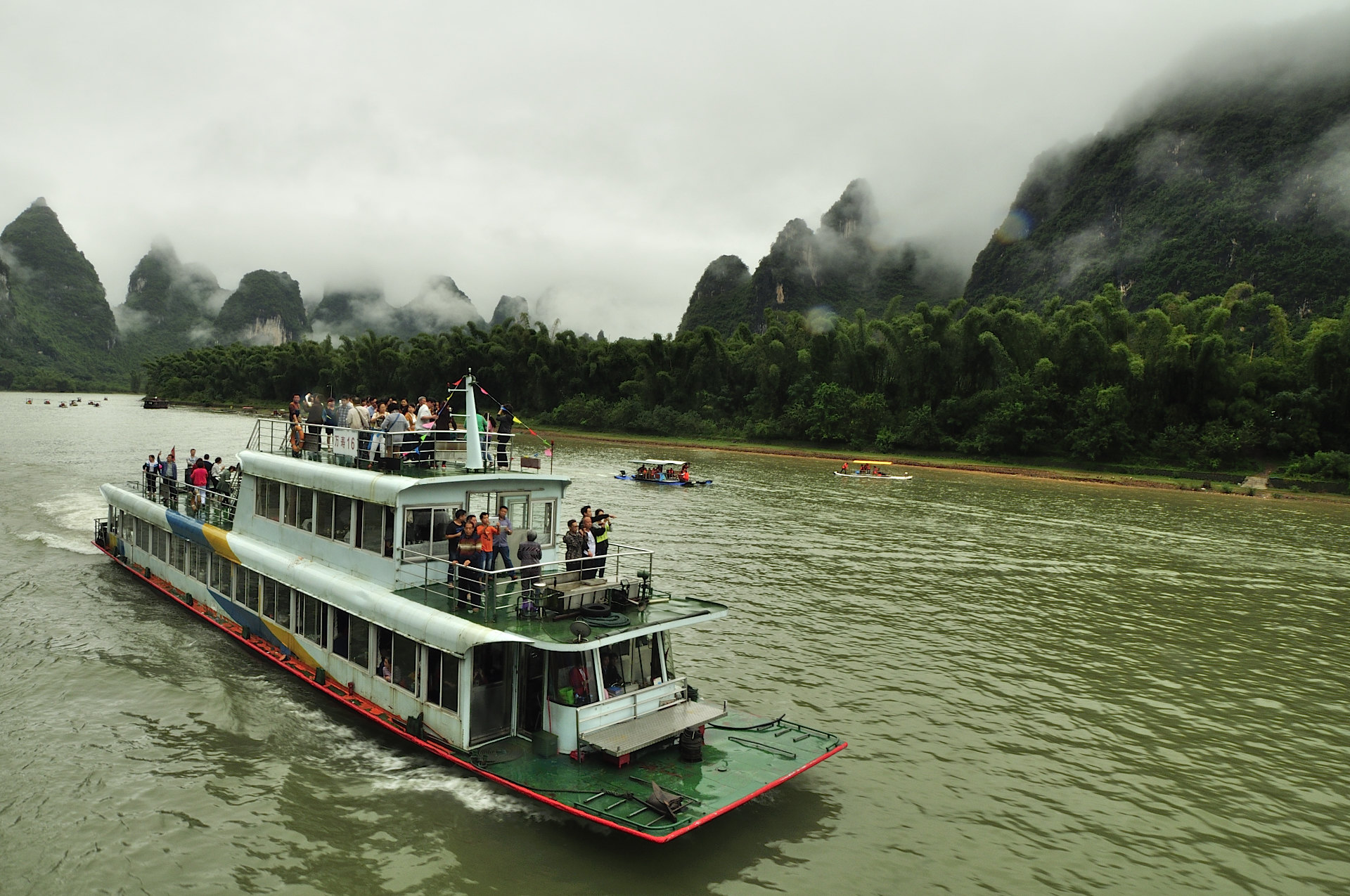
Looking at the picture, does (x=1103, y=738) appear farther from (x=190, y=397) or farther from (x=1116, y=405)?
(x=190, y=397)

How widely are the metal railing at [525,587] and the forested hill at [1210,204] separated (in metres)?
114

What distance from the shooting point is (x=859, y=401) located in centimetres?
7894

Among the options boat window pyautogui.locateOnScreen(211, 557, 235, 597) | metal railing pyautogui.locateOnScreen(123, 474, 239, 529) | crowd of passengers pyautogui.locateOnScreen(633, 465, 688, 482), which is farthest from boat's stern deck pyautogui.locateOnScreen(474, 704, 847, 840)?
crowd of passengers pyautogui.locateOnScreen(633, 465, 688, 482)

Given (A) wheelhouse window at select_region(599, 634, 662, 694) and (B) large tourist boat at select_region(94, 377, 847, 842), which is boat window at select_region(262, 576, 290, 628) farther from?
(A) wheelhouse window at select_region(599, 634, 662, 694)

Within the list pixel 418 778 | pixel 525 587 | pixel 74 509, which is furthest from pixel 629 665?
pixel 74 509

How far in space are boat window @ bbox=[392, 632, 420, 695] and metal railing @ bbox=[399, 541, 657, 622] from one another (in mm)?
773

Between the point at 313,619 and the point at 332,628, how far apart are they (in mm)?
906

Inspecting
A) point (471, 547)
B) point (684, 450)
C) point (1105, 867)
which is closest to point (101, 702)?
point (471, 547)

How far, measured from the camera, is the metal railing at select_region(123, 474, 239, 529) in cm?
2009

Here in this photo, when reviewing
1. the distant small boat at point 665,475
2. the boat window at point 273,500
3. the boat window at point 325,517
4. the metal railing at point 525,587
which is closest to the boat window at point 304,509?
the boat window at point 325,517

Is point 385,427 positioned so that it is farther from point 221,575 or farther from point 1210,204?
point 1210,204

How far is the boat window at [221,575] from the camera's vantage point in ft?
63.5

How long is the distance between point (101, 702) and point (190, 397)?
145m

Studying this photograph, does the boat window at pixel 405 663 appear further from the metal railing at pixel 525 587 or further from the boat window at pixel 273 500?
the boat window at pixel 273 500
